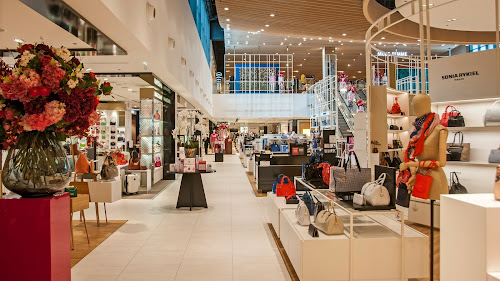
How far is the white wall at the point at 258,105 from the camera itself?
2717 centimetres

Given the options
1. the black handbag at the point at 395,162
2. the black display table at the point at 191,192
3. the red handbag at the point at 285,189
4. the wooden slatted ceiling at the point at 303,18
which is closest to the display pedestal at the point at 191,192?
the black display table at the point at 191,192

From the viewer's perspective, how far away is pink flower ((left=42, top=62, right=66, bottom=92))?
91.1 inches

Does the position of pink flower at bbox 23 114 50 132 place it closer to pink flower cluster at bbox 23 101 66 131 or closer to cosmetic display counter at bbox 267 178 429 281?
pink flower cluster at bbox 23 101 66 131

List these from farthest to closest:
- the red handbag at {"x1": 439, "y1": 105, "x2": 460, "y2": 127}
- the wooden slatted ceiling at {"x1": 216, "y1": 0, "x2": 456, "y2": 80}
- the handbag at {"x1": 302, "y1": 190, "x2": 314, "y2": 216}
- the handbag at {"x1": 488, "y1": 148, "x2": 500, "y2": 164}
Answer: the wooden slatted ceiling at {"x1": 216, "y1": 0, "x2": 456, "y2": 80} < the red handbag at {"x1": 439, "y1": 105, "x2": 460, "y2": 127} < the handbag at {"x1": 488, "y1": 148, "x2": 500, "y2": 164} < the handbag at {"x1": 302, "y1": 190, "x2": 314, "y2": 216}

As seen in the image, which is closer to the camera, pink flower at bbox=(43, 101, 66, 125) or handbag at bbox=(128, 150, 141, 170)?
pink flower at bbox=(43, 101, 66, 125)

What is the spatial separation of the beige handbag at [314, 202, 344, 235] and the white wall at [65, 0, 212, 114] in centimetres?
317

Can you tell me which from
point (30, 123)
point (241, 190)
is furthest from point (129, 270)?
point (241, 190)

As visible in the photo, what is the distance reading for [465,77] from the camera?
4.61m

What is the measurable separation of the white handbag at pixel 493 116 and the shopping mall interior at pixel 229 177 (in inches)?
0.8

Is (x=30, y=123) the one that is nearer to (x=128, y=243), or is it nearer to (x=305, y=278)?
(x=305, y=278)

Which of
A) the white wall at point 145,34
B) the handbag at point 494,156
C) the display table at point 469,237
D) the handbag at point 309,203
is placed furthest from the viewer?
the handbag at point 494,156

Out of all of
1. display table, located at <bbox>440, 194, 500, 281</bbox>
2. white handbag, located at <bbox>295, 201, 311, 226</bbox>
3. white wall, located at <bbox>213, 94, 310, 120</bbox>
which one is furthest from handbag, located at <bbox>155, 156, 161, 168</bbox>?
white wall, located at <bbox>213, 94, 310, 120</bbox>

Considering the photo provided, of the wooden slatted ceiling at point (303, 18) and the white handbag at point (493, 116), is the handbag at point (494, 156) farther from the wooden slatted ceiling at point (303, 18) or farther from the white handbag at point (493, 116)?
the wooden slatted ceiling at point (303, 18)

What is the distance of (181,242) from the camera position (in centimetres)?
511
